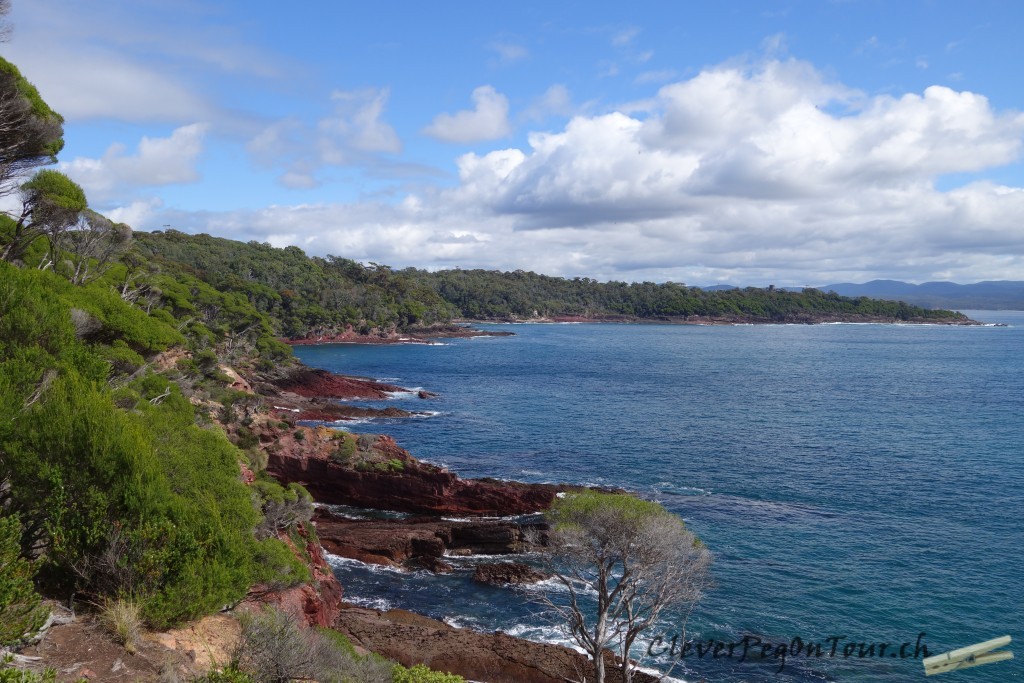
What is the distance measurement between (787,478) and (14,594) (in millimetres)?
39754

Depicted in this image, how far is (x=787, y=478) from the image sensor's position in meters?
40.1

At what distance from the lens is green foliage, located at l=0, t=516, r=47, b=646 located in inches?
324

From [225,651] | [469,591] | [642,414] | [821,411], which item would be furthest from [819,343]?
[225,651]

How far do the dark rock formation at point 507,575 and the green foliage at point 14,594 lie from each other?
19902mm

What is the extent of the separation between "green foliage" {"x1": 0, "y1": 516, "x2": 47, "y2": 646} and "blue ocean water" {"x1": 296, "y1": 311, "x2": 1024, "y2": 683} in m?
17.2

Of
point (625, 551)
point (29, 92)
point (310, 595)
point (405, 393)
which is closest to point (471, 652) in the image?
point (310, 595)

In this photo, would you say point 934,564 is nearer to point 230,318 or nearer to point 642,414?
point 642,414

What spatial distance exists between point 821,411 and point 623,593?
5025 cm

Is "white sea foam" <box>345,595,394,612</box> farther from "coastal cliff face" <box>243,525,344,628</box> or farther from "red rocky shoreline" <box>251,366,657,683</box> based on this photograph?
"red rocky shoreline" <box>251,366,657,683</box>

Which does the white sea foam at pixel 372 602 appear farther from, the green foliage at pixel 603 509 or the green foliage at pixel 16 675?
the green foliage at pixel 16 675

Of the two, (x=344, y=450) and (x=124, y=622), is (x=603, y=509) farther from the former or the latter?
(x=344, y=450)

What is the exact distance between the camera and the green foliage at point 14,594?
8.23 metres

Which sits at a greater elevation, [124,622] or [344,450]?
[124,622]

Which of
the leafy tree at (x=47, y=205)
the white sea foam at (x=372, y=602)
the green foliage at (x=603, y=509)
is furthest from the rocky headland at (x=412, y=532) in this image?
the leafy tree at (x=47, y=205)
